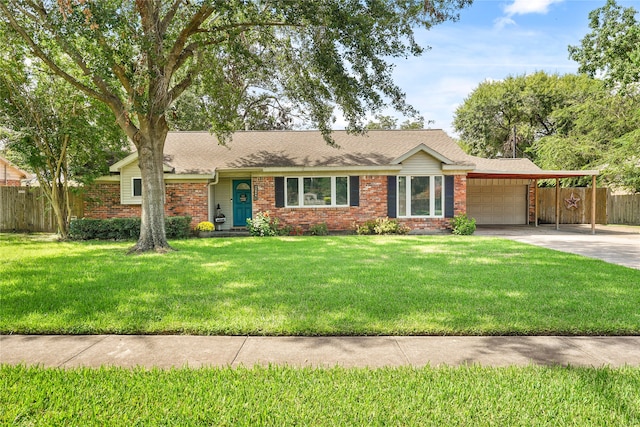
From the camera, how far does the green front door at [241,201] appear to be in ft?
54.9

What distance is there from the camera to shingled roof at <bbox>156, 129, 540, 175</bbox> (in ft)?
51.4

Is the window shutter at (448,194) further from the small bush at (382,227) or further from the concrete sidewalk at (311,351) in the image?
the concrete sidewalk at (311,351)

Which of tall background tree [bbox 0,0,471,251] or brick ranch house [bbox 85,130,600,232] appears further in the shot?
brick ranch house [bbox 85,130,600,232]

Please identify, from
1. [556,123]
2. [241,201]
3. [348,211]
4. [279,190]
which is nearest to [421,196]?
[348,211]

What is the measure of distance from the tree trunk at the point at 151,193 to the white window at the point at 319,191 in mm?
5828

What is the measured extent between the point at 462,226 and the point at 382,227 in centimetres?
301

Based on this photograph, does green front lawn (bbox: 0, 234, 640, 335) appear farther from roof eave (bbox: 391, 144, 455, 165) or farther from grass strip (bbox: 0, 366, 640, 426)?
roof eave (bbox: 391, 144, 455, 165)

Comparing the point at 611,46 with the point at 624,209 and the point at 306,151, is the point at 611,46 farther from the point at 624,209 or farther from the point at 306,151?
the point at 306,151

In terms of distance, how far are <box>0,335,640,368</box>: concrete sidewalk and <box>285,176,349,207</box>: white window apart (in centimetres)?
1173

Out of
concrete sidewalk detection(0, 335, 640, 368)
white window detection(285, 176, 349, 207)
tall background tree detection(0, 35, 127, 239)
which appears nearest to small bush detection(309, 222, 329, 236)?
white window detection(285, 176, 349, 207)

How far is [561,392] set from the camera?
2883 mm

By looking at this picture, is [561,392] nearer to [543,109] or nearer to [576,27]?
[576,27]

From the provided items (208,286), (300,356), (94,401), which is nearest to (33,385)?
(94,401)

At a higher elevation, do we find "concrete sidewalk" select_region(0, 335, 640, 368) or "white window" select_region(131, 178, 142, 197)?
"white window" select_region(131, 178, 142, 197)
